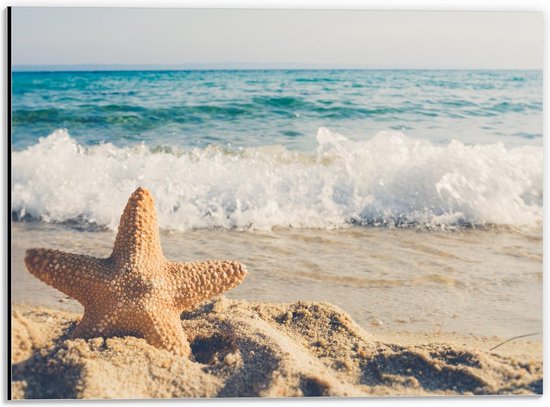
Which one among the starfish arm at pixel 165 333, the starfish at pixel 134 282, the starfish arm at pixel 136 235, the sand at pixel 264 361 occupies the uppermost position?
the starfish arm at pixel 136 235

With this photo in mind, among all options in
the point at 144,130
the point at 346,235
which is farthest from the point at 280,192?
the point at 144,130

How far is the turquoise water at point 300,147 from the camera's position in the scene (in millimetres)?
3574

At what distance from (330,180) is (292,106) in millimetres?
493

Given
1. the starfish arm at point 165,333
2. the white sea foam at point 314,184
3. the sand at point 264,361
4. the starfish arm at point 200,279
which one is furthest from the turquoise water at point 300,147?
the starfish arm at point 165,333

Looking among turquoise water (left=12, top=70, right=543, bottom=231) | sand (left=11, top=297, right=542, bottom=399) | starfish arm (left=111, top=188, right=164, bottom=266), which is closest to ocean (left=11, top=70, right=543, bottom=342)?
turquoise water (left=12, top=70, right=543, bottom=231)

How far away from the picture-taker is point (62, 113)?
355 centimetres

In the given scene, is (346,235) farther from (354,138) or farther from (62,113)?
(62,113)

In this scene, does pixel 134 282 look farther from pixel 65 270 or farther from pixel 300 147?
pixel 300 147

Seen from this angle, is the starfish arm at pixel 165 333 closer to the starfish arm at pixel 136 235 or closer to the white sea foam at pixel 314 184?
the starfish arm at pixel 136 235

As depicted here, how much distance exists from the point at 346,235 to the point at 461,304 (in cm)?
74

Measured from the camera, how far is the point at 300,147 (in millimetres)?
3760

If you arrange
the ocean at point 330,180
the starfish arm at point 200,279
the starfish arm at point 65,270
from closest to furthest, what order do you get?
the starfish arm at point 65,270
the starfish arm at point 200,279
the ocean at point 330,180

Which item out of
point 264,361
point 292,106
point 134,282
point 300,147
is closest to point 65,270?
point 134,282

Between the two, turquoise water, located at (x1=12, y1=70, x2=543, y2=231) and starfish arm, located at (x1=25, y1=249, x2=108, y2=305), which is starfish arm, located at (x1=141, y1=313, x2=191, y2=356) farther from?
turquoise water, located at (x1=12, y1=70, x2=543, y2=231)
